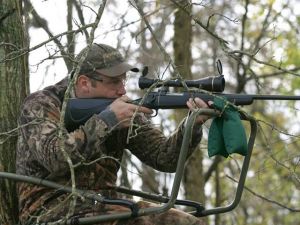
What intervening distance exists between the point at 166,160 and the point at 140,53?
15.5 feet

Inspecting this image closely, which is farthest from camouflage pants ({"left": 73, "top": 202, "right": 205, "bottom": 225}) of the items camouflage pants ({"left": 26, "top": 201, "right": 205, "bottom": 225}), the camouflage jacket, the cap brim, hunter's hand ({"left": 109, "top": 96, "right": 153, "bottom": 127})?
the cap brim

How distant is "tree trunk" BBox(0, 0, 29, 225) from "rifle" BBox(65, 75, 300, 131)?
60 centimetres

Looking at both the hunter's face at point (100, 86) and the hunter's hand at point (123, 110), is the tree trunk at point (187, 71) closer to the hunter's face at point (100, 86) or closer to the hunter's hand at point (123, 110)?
the hunter's face at point (100, 86)

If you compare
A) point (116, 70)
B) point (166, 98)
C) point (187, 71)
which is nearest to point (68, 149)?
point (166, 98)

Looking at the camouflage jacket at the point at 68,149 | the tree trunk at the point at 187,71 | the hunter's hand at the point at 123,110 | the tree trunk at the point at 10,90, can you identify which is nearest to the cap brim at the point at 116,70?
the camouflage jacket at the point at 68,149

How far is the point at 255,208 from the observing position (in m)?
19.9

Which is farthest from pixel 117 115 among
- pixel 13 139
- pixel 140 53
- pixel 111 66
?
pixel 140 53

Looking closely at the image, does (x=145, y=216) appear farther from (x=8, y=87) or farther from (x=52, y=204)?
(x=8, y=87)

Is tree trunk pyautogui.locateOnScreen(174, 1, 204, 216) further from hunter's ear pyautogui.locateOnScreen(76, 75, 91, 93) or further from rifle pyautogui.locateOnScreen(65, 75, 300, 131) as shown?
rifle pyautogui.locateOnScreen(65, 75, 300, 131)

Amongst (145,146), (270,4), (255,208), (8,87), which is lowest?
(255,208)

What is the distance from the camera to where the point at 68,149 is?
5184mm

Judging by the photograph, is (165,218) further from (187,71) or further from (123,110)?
(187,71)

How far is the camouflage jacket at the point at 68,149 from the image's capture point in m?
5.26

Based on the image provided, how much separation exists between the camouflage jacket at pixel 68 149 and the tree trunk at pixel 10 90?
0.25 meters
